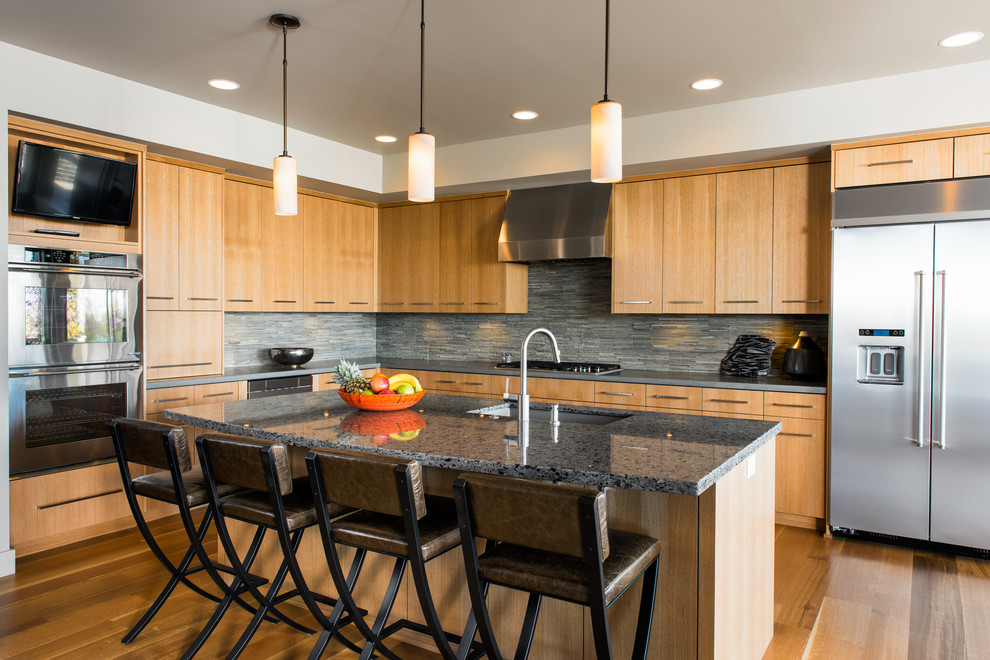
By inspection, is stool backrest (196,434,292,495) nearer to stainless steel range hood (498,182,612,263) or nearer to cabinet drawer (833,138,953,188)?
stainless steel range hood (498,182,612,263)

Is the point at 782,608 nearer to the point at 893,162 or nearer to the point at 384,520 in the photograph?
the point at 384,520

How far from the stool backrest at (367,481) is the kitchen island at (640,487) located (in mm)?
171

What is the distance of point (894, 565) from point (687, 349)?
1.90 metres

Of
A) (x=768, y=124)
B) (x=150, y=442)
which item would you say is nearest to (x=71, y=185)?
(x=150, y=442)

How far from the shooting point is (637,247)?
4.62 metres

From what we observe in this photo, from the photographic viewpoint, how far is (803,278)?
4062mm

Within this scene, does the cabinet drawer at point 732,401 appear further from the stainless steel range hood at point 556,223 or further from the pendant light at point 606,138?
the pendant light at point 606,138

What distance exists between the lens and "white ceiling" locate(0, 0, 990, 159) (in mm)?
2805

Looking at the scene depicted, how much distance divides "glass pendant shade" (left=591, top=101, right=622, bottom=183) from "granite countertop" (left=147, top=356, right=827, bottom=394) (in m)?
2.31

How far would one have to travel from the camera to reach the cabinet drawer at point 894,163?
351 centimetres

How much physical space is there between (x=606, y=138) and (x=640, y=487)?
3.65 ft

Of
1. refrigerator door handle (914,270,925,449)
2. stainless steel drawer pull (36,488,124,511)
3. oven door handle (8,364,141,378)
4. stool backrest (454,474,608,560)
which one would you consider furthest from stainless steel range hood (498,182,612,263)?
stool backrest (454,474,608,560)

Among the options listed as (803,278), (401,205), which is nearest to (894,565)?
(803,278)

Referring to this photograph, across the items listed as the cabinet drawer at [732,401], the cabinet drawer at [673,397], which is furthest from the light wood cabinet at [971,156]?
the cabinet drawer at [673,397]
